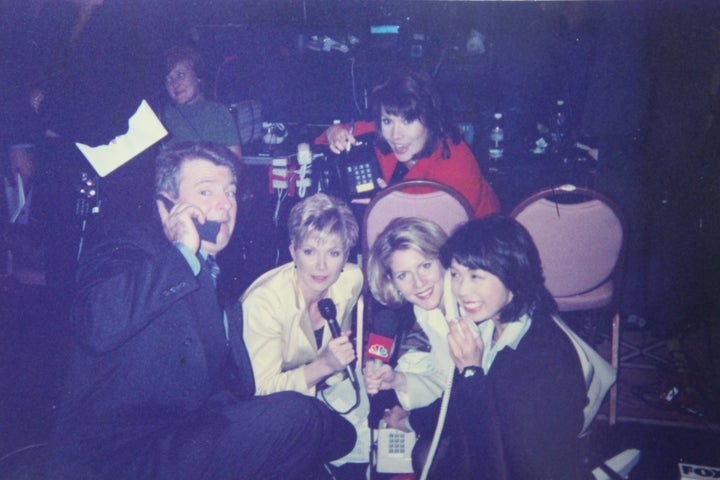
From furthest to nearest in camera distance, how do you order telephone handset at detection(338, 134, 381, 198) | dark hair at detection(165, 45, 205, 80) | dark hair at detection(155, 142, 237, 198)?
1. dark hair at detection(165, 45, 205, 80)
2. telephone handset at detection(338, 134, 381, 198)
3. dark hair at detection(155, 142, 237, 198)

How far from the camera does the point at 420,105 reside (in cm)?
268

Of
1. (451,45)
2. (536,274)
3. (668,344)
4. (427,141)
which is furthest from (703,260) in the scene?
(451,45)

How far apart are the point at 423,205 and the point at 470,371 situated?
77 cm

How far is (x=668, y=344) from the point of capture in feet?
8.57

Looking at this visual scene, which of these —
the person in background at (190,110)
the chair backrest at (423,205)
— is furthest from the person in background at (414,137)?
the person in background at (190,110)

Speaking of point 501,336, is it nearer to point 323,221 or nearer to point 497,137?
point 323,221

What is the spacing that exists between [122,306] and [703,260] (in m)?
2.69

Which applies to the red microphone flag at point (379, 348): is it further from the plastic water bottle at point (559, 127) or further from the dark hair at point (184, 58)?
the plastic water bottle at point (559, 127)

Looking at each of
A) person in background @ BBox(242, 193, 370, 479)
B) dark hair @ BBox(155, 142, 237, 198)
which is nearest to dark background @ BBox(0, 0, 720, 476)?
dark hair @ BBox(155, 142, 237, 198)

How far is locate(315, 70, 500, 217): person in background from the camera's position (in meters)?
2.59

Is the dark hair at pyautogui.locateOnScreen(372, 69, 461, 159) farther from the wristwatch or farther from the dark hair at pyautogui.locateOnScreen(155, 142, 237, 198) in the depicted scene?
the wristwatch

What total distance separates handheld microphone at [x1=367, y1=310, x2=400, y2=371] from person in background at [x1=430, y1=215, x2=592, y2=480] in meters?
0.31

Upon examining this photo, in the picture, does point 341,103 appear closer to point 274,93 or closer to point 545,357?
point 274,93

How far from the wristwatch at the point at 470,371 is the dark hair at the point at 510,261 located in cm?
23
